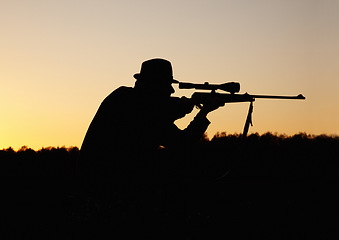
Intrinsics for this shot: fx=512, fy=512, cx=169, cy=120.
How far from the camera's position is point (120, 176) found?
207 inches

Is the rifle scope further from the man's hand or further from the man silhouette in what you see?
the man silhouette

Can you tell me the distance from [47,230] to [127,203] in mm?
10953

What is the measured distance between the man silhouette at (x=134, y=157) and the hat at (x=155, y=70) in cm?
1

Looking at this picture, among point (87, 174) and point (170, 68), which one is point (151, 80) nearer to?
point (170, 68)

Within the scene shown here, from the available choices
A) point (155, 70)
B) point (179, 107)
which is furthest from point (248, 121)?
point (155, 70)

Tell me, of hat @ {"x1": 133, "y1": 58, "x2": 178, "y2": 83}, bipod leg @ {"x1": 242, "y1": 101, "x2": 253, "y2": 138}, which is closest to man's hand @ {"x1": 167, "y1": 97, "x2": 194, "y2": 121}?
hat @ {"x1": 133, "y1": 58, "x2": 178, "y2": 83}

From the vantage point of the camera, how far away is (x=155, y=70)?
5961mm

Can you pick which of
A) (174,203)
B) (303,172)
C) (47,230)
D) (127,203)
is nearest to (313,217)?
(47,230)

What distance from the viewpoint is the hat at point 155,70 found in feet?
19.5

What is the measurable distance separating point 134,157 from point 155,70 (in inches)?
46.4

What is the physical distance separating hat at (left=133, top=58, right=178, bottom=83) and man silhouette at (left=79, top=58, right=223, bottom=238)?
0.01 meters

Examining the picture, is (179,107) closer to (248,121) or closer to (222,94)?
(222,94)

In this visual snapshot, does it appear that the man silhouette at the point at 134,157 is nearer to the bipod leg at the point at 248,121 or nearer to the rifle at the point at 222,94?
the rifle at the point at 222,94

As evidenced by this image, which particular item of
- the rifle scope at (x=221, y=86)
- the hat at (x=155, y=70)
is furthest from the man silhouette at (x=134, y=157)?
the rifle scope at (x=221, y=86)
